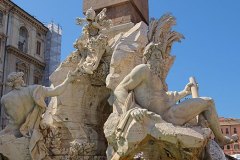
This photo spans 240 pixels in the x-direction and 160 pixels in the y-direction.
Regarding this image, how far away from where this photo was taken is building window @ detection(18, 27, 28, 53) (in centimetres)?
2919

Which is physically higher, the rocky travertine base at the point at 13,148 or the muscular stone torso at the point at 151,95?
the muscular stone torso at the point at 151,95

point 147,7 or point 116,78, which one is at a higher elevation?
point 147,7

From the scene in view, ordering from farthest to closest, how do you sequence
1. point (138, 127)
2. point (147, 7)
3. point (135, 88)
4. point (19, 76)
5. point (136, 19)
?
point (147, 7) → point (136, 19) → point (19, 76) → point (135, 88) → point (138, 127)

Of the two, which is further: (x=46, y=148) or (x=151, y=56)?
(x=46, y=148)

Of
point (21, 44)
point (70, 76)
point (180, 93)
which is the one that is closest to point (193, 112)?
point (180, 93)

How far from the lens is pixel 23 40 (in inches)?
1164

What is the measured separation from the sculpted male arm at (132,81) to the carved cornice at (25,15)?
992 inches

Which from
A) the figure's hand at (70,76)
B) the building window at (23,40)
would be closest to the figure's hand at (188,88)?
the figure's hand at (70,76)

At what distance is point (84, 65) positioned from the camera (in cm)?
602

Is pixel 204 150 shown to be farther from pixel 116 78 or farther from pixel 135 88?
pixel 116 78

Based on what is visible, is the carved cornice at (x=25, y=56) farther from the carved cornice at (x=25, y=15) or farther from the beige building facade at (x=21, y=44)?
the carved cornice at (x=25, y=15)

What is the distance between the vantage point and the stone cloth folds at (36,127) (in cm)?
548

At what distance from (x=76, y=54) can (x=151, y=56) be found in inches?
83.1

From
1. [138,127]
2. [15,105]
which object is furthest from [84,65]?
[138,127]
